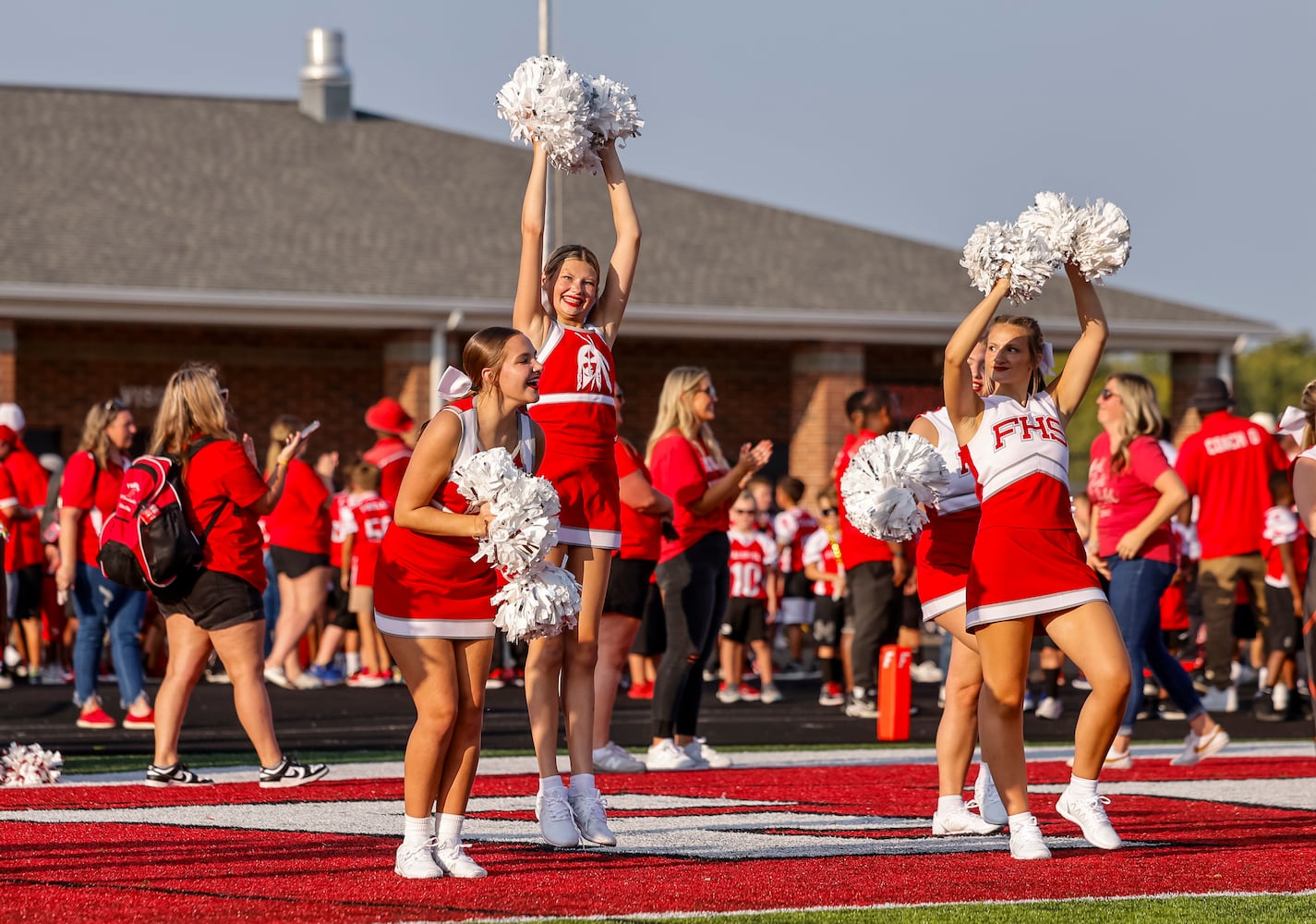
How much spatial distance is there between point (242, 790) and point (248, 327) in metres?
17.3

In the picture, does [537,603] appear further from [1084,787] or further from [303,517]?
[303,517]

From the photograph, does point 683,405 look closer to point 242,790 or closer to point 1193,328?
point 242,790

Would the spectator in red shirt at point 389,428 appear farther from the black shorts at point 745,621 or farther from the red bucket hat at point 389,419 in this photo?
the black shorts at point 745,621

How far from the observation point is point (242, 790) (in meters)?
8.31

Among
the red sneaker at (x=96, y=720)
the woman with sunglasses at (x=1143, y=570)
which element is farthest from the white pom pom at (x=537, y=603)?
the red sneaker at (x=96, y=720)

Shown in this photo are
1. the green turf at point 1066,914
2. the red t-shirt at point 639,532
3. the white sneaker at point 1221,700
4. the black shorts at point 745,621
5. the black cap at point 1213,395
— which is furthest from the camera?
the black shorts at point 745,621

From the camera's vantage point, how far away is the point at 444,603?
18.8 ft

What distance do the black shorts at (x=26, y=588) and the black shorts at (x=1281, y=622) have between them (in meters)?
9.29

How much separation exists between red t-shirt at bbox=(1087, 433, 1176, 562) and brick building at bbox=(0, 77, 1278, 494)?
13.5 m

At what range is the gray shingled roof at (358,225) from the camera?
23062 millimetres

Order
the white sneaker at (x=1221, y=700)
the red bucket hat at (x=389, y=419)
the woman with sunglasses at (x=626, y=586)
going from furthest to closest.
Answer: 1. the red bucket hat at (x=389, y=419)
2. the white sneaker at (x=1221, y=700)
3. the woman with sunglasses at (x=626, y=586)

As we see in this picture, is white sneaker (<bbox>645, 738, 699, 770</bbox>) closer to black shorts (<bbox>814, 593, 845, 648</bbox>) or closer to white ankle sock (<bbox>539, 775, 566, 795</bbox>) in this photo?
white ankle sock (<bbox>539, 775, 566, 795</bbox>)

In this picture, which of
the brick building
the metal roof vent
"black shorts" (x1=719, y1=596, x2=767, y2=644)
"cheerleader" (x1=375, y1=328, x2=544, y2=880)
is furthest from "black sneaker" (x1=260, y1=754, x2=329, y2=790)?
the metal roof vent

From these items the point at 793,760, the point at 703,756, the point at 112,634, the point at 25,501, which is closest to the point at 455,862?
the point at 703,756
